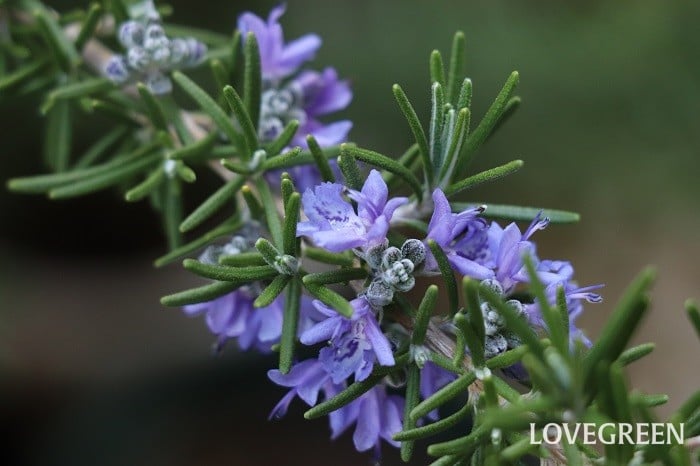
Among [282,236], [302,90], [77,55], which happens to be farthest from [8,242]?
[282,236]

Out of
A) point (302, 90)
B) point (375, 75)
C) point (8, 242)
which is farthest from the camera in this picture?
point (8, 242)

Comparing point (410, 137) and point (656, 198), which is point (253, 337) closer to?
point (410, 137)

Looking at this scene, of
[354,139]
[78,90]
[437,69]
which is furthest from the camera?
[354,139]

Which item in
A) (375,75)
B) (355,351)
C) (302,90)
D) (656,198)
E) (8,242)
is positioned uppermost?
(302,90)

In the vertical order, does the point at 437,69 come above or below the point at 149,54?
above

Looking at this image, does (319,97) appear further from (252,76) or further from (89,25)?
(89,25)

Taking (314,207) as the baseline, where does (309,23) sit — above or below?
below

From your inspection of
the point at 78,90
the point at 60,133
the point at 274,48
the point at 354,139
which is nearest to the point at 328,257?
the point at 274,48
